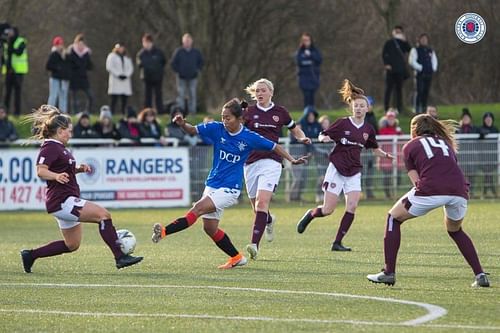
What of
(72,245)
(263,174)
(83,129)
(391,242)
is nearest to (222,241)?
(72,245)

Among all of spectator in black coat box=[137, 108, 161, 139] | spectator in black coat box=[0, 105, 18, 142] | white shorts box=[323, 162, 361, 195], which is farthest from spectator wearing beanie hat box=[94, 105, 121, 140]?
white shorts box=[323, 162, 361, 195]

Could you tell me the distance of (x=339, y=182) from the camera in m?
16.1

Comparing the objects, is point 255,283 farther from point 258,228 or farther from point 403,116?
point 403,116

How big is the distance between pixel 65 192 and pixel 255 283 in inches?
91.2

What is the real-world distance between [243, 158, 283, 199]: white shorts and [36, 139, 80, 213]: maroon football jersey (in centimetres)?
298

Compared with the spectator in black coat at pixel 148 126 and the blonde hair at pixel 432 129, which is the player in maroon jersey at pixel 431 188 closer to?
the blonde hair at pixel 432 129

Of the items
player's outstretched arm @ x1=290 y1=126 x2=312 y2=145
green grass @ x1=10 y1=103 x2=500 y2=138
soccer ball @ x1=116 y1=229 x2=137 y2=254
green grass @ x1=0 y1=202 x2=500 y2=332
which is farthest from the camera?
green grass @ x1=10 y1=103 x2=500 y2=138

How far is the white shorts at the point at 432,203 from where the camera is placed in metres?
10.9

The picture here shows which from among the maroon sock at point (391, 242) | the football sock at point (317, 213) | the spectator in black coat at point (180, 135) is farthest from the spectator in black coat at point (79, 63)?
the maroon sock at point (391, 242)

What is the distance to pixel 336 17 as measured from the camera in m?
44.9

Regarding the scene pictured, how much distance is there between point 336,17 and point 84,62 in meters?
17.7

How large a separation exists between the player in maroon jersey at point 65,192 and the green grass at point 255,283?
351mm

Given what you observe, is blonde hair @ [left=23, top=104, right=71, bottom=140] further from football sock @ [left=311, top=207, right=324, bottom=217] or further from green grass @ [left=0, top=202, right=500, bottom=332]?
football sock @ [left=311, top=207, right=324, bottom=217]

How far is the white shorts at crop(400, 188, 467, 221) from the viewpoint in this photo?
10.9 m
